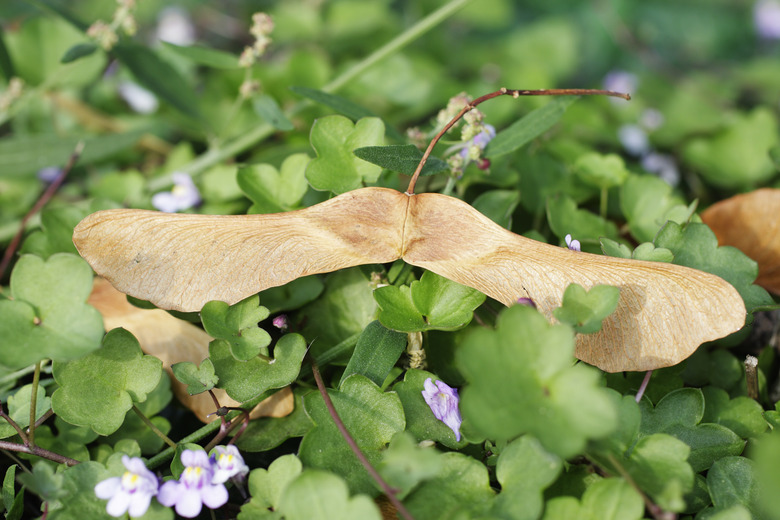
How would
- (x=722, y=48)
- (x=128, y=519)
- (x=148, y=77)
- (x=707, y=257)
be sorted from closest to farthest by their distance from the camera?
(x=128, y=519) → (x=707, y=257) → (x=148, y=77) → (x=722, y=48)

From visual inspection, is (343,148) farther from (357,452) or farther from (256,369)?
(357,452)

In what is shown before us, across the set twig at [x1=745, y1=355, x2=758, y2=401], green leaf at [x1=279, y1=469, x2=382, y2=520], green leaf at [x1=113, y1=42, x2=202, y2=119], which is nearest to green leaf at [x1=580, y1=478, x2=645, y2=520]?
green leaf at [x1=279, y1=469, x2=382, y2=520]

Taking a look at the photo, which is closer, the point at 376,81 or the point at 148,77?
the point at 148,77

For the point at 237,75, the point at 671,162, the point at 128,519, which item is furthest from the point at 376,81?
the point at 128,519

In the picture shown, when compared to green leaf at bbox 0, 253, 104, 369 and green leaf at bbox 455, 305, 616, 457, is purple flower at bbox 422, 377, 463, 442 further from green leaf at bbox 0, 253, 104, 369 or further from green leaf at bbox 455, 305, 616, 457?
green leaf at bbox 0, 253, 104, 369

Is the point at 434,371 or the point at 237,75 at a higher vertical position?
the point at 237,75

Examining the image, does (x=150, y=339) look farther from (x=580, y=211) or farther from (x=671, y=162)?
→ (x=671, y=162)

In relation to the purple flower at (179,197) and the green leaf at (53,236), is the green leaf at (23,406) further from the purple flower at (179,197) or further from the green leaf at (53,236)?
the purple flower at (179,197)
